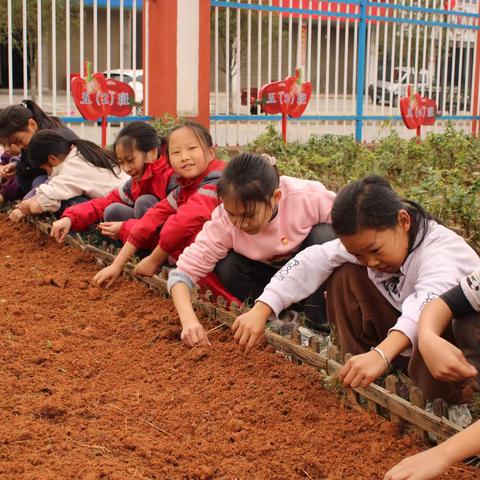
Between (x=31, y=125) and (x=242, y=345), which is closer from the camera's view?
(x=242, y=345)

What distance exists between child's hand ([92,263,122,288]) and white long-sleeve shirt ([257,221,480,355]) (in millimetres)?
1436

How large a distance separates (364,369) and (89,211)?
9.81 feet

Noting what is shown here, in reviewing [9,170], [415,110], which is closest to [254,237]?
[9,170]

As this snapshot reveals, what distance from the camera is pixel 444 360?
7.11 ft

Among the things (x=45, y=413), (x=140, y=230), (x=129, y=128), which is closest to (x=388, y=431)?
(x=45, y=413)

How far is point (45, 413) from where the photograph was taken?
2594 millimetres

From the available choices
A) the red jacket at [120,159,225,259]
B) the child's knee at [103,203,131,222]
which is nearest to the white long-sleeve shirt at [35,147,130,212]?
the child's knee at [103,203,131,222]

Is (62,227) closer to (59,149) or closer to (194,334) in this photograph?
(59,149)

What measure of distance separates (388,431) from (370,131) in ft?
29.2

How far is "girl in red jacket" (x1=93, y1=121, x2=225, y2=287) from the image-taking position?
385 cm

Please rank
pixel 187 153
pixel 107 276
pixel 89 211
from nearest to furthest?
pixel 187 153, pixel 107 276, pixel 89 211

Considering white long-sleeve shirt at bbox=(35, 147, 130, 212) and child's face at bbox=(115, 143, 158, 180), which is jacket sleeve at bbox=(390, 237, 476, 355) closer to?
child's face at bbox=(115, 143, 158, 180)

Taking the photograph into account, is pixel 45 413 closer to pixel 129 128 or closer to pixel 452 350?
pixel 452 350

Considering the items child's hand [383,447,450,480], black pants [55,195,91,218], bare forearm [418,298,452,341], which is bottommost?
child's hand [383,447,450,480]
